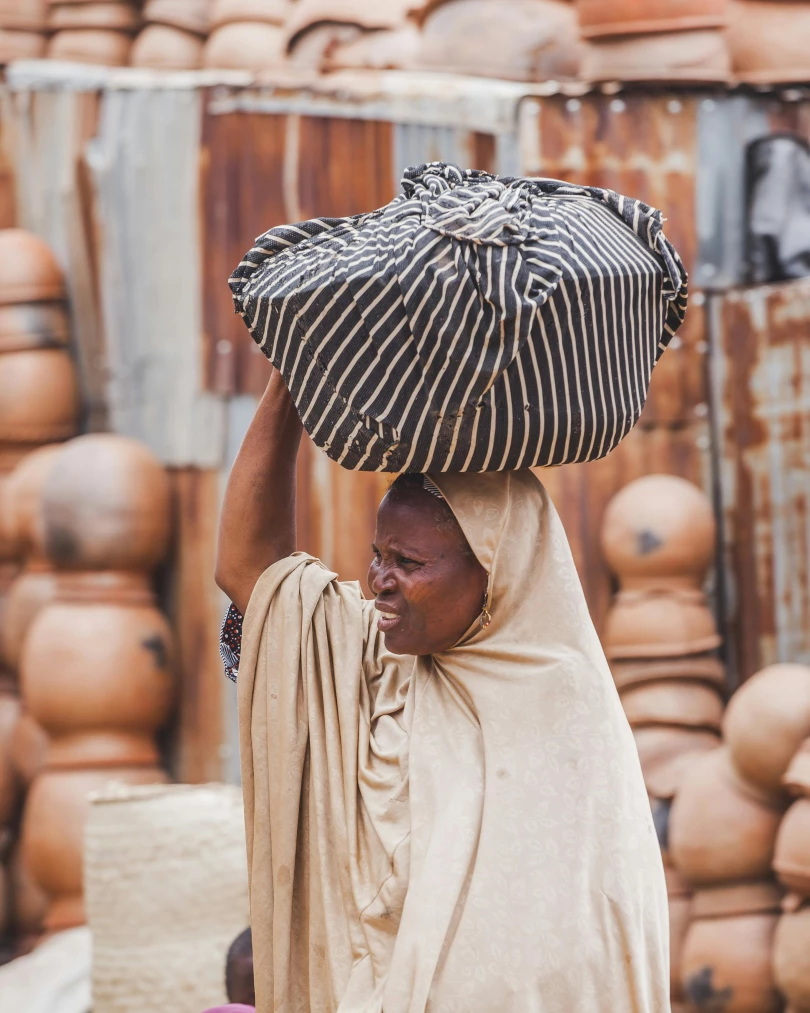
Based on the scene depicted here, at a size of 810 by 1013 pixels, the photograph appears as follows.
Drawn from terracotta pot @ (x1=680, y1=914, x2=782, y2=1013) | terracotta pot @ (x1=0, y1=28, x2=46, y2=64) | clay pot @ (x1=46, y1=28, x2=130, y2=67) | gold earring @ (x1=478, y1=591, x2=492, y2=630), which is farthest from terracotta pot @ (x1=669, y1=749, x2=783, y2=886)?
terracotta pot @ (x1=0, y1=28, x2=46, y2=64)

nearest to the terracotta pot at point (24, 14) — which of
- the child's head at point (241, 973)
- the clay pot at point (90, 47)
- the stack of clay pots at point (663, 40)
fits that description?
the clay pot at point (90, 47)

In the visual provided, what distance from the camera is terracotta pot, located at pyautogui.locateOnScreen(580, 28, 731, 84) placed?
5914mm

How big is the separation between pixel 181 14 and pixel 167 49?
0.23 meters

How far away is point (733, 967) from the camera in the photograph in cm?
474

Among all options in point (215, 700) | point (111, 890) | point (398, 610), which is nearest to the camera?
point (398, 610)

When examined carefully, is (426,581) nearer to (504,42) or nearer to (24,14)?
(504,42)

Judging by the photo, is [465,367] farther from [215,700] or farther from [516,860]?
[215,700]

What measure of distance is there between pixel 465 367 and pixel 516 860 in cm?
72

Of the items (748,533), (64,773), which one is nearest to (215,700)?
(64,773)

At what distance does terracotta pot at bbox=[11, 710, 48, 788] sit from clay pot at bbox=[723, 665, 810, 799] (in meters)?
2.91

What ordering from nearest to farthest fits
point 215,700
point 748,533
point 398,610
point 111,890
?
point 398,610, point 111,890, point 748,533, point 215,700

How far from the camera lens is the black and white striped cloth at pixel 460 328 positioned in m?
2.11

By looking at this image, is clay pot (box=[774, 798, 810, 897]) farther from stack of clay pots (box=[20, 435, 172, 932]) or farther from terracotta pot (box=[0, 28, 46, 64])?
terracotta pot (box=[0, 28, 46, 64])

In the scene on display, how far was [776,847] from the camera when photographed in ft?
15.5
